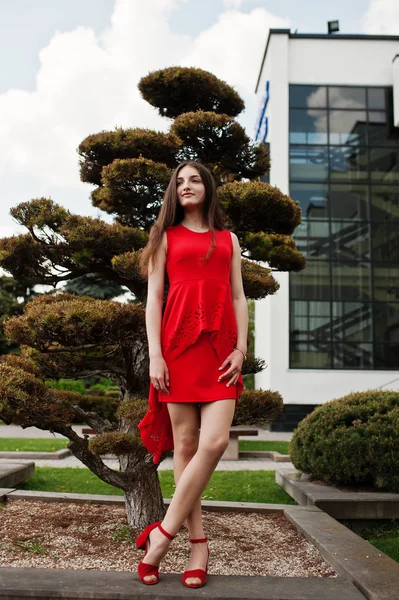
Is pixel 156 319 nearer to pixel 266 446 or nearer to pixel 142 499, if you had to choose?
pixel 142 499

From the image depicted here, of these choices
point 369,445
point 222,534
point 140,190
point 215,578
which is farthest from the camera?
point 369,445

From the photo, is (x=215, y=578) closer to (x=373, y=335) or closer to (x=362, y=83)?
(x=373, y=335)

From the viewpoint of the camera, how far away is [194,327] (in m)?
2.84

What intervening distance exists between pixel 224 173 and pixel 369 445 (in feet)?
9.29

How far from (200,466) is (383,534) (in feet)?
9.68

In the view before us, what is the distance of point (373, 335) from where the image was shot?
17719 millimetres

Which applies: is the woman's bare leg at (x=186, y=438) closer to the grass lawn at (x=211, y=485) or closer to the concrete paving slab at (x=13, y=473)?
the grass lawn at (x=211, y=485)

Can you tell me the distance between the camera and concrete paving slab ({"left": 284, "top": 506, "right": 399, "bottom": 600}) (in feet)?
9.27

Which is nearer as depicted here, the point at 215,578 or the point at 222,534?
the point at 215,578

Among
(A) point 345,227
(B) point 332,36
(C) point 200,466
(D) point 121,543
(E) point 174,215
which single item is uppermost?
(B) point 332,36

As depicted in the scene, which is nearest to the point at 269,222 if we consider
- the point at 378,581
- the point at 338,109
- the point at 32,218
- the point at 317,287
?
the point at 32,218

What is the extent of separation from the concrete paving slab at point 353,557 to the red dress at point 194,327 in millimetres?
1131

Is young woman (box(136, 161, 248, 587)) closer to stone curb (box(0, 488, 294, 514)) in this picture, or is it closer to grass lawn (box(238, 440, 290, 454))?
stone curb (box(0, 488, 294, 514))

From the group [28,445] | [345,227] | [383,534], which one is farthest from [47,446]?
[345,227]
